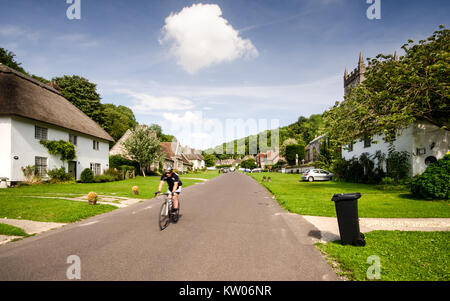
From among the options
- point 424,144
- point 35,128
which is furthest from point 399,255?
point 35,128

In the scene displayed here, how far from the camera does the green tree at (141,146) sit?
36.3 m

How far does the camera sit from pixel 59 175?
22109 millimetres

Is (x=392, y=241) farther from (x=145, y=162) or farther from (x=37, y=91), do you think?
(x=145, y=162)

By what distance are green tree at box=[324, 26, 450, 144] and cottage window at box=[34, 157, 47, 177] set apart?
22917 millimetres

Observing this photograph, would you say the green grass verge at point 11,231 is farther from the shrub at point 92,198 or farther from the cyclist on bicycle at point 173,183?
the shrub at point 92,198

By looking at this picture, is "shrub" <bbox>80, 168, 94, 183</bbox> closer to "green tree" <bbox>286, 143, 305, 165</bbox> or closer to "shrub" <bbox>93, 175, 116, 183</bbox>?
"shrub" <bbox>93, 175, 116, 183</bbox>

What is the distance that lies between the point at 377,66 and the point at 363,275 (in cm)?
1656

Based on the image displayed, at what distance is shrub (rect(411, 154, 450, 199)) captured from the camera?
1170 centimetres

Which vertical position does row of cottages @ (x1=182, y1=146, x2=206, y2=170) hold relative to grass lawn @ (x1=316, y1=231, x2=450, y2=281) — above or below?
above

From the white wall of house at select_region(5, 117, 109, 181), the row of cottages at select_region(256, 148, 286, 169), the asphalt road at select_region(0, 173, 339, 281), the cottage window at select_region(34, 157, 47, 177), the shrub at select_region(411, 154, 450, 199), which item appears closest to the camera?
the asphalt road at select_region(0, 173, 339, 281)

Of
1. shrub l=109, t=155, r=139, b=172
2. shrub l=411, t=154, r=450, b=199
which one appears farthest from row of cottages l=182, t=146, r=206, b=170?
shrub l=411, t=154, r=450, b=199

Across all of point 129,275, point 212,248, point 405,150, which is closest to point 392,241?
point 212,248

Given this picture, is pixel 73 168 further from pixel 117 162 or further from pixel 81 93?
pixel 81 93

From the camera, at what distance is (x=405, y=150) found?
19500mm
